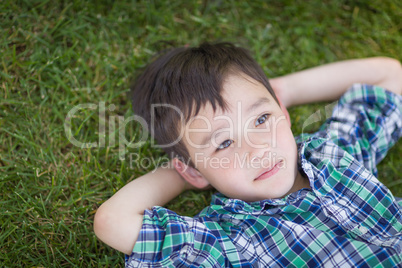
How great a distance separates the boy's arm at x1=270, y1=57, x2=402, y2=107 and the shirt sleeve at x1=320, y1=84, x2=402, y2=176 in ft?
0.34

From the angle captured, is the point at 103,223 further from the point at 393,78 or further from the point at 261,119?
the point at 393,78

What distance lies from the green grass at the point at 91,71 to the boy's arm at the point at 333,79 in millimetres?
143

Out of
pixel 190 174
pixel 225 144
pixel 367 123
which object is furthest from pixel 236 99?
pixel 367 123

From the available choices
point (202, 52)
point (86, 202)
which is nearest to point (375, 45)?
point (202, 52)

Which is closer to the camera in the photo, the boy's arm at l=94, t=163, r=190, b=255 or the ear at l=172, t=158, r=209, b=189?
the boy's arm at l=94, t=163, r=190, b=255

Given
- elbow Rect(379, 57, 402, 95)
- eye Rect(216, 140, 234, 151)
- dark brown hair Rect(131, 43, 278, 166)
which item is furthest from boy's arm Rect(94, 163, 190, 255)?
elbow Rect(379, 57, 402, 95)

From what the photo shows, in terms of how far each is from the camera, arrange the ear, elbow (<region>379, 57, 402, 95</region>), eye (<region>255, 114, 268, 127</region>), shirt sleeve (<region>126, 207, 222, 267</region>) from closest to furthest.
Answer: shirt sleeve (<region>126, 207, 222, 267</region>) → eye (<region>255, 114, 268, 127</region>) → the ear → elbow (<region>379, 57, 402, 95</region>)

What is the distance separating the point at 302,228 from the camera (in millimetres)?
1531

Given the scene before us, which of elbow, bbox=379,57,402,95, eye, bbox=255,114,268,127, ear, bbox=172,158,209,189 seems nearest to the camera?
eye, bbox=255,114,268,127

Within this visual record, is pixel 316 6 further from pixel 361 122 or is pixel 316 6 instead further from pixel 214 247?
pixel 214 247

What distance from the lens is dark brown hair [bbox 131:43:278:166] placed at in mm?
1575

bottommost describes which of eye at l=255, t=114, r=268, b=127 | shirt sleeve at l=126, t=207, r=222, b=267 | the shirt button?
the shirt button

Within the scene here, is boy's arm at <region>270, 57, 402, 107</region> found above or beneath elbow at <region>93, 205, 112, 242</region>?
above

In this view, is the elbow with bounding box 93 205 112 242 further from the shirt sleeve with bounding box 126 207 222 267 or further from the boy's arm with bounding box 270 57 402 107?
the boy's arm with bounding box 270 57 402 107
